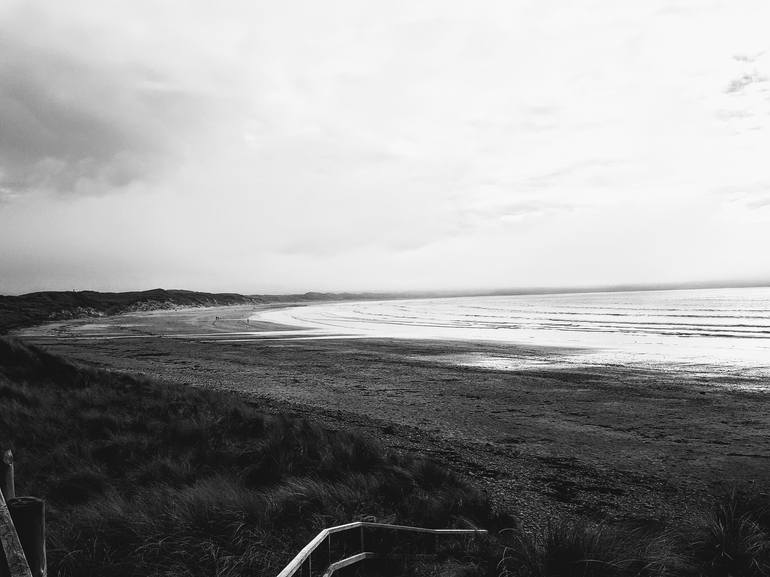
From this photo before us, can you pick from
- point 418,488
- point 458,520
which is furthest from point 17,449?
point 458,520

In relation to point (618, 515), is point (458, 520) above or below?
above

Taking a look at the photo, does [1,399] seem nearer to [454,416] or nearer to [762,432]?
[454,416]

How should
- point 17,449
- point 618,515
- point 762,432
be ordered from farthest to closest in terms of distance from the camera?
point 762,432 < point 17,449 < point 618,515

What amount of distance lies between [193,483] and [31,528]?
204 inches

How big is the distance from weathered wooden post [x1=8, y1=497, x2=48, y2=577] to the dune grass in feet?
7.90

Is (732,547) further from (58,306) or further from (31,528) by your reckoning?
(58,306)

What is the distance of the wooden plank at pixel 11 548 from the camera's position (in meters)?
1.82

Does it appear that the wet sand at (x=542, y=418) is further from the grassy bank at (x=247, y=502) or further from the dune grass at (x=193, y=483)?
the dune grass at (x=193, y=483)

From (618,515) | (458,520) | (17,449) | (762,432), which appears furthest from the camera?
(762,432)

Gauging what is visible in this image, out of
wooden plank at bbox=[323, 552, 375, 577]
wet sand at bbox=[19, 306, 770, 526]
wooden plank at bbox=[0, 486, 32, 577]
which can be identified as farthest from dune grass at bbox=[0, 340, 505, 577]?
wooden plank at bbox=[0, 486, 32, 577]

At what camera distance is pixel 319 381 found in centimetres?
1819

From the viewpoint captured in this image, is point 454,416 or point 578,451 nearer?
point 578,451

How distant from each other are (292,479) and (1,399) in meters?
7.80

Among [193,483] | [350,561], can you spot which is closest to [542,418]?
[193,483]
